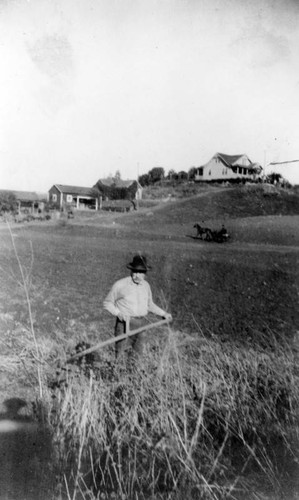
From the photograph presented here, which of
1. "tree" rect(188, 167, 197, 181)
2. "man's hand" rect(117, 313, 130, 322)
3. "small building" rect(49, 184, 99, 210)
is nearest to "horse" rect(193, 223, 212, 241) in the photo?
"tree" rect(188, 167, 197, 181)

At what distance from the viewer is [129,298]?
4832 millimetres

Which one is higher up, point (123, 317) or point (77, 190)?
point (77, 190)

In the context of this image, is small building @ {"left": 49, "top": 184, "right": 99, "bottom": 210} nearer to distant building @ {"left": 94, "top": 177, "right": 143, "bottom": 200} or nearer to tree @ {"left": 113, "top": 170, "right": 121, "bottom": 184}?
distant building @ {"left": 94, "top": 177, "right": 143, "bottom": 200}

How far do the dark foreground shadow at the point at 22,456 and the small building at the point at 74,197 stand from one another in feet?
15.4

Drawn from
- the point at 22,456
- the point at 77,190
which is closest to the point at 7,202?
the point at 77,190

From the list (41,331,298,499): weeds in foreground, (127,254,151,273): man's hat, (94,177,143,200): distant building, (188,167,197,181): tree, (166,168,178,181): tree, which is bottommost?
(41,331,298,499): weeds in foreground

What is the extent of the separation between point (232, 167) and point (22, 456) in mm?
7773

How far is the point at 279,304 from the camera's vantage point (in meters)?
8.21

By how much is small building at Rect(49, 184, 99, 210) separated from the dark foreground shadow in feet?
15.4

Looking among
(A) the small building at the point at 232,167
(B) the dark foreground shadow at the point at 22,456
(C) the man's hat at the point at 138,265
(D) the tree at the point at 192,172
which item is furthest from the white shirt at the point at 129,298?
(D) the tree at the point at 192,172

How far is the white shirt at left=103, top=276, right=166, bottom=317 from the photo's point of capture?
4.83 metres

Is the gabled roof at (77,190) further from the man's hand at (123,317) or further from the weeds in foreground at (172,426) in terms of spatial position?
the weeds in foreground at (172,426)

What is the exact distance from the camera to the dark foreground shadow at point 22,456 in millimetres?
3400

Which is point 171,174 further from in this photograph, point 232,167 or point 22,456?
point 22,456
